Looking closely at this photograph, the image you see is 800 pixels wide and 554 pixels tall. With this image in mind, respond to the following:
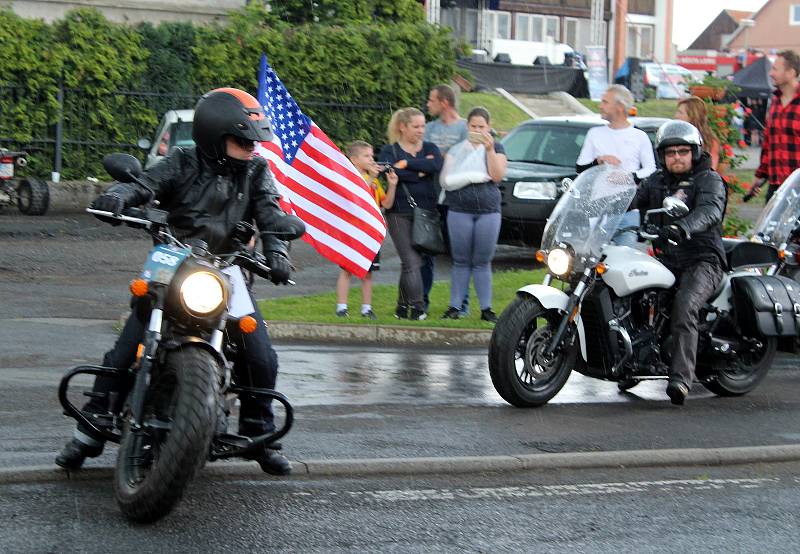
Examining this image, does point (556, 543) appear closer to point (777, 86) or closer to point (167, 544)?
point (167, 544)

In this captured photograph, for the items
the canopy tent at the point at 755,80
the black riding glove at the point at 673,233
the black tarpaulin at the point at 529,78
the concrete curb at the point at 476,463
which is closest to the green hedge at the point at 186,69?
the black tarpaulin at the point at 529,78

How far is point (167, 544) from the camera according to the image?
5500 millimetres

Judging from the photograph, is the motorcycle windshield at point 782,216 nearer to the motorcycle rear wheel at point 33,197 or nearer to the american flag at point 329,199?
the american flag at point 329,199

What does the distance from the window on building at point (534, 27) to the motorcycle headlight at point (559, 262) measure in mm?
56494

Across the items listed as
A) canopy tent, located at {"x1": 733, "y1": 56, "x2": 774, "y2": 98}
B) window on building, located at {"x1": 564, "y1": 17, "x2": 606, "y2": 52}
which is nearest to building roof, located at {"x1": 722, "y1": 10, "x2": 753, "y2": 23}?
window on building, located at {"x1": 564, "y1": 17, "x2": 606, "y2": 52}

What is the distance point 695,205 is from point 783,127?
4345 millimetres

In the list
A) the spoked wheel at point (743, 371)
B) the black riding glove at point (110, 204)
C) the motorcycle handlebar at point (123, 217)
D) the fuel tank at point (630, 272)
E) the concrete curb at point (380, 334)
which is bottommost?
the concrete curb at point (380, 334)

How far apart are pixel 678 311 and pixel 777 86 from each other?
16.7 ft

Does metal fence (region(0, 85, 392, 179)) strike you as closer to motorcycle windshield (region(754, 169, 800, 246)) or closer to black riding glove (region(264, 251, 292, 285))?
motorcycle windshield (region(754, 169, 800, 246))

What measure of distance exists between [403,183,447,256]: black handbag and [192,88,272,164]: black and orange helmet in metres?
6.18

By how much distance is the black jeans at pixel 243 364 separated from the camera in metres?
6.22

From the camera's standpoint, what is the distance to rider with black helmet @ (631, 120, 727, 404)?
9.09 metres

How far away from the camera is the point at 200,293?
5.70 m

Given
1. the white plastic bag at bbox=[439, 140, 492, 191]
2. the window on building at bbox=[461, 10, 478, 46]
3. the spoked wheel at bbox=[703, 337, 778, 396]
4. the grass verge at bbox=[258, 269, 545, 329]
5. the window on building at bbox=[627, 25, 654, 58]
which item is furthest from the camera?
the window on building at bbox=[627, 25, 654, 58]
